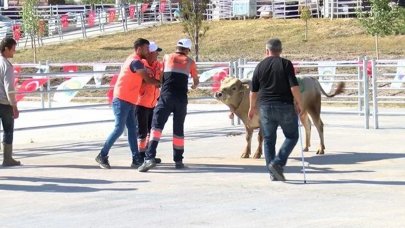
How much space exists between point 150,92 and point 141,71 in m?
0.75

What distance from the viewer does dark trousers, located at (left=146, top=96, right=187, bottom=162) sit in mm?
13152

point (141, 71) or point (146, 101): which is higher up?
point (141, 71)

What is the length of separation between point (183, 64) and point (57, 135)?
7.13 metres

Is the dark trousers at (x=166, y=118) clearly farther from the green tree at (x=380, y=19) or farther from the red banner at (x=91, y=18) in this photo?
the red banner at (x=91, y=18)

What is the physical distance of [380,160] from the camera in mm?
13898

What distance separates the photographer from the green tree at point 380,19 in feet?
123

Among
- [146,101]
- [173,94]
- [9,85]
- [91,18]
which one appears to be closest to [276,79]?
[173,94]

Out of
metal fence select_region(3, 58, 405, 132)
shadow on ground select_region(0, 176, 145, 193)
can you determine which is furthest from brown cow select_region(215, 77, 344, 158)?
metal fence select_region(3, 58, 405, 132)

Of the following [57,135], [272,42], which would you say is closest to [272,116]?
[272,42]

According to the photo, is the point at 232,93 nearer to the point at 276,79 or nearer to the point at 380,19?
the point at 276,79

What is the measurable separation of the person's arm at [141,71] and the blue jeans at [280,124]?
192cm

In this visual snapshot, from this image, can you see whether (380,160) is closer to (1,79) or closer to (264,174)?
(264,174)

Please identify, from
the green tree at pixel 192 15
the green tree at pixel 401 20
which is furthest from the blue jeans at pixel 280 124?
the green tree at pixel 192 15

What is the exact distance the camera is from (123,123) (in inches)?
527
